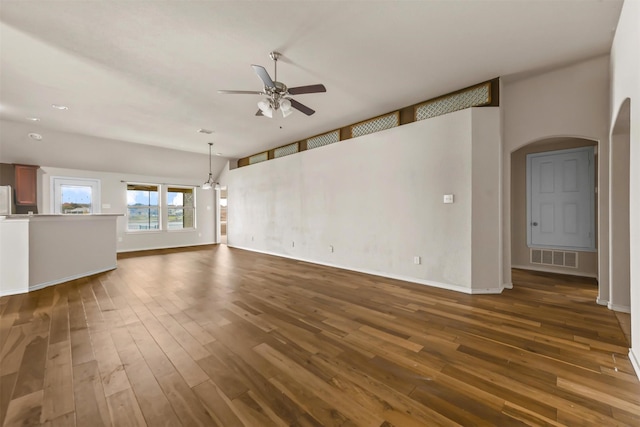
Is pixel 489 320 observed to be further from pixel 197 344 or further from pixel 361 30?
pixel 361 30

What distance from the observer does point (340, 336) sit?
2566 mm

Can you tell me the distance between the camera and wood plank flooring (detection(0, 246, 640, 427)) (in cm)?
159

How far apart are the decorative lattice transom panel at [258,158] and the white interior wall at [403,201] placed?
1.07m

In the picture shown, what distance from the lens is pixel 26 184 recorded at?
629 centimetres

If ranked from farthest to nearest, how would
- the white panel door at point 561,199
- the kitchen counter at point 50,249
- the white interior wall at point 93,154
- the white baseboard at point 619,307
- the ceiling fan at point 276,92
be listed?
the white interior wall at point 93,154
the white panel door at point 561,199
the kitchen counter at point 50,249
the white baseboard at point 619,307
the ceiling fan at point 276,92

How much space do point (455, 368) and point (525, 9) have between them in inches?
129

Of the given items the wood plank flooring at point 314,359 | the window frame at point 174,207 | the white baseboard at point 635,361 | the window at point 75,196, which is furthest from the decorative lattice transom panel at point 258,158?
the white baseboard at point 635,361

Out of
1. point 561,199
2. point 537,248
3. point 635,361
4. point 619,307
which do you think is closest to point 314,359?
point 635,361

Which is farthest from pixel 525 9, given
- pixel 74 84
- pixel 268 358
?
pixel 74 84

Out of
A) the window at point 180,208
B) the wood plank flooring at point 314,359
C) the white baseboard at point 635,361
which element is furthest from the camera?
the window at point 180,208

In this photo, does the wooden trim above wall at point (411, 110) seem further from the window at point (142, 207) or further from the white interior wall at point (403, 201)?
the window at point (142, 207)

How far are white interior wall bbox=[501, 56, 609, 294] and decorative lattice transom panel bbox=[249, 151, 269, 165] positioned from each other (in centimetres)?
600

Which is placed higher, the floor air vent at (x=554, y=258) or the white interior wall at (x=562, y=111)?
the white interior wall at (x=562, y=111)

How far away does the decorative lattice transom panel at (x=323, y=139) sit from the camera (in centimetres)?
591
